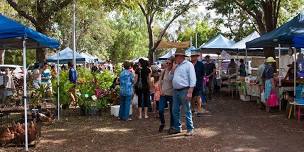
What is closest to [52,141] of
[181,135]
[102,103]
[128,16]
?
[181,135]

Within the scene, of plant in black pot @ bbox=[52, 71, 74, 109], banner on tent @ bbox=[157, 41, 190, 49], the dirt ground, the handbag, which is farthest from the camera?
banner on tent @ bbox=[157, 41, 190, 49]

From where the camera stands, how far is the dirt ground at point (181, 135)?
979 cm

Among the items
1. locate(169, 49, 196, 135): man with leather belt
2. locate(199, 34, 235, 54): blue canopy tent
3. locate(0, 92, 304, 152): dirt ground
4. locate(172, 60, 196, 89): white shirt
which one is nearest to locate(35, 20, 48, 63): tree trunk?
locate(0, 92, 304, 152): dirt ground

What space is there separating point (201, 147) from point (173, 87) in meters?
1.76

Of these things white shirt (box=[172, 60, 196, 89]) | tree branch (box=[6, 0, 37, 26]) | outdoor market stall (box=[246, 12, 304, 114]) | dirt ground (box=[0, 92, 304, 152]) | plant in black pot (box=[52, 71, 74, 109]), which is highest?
tree branch (box=[6, 0, 37, 26])

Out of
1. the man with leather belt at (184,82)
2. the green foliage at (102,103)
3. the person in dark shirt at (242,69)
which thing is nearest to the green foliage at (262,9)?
the person in dark shirt at (242,69)

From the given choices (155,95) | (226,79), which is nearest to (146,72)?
(155,95)

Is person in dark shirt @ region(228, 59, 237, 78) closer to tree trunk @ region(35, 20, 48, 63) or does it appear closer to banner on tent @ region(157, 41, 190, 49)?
banner on tent @ region(157, 41, 190, 49)

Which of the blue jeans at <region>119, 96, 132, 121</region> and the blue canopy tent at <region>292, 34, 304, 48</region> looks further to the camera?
the blue jeans at <region>119, 96, 132, 121</region>

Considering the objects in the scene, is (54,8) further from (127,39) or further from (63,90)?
(127,39)

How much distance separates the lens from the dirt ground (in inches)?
385

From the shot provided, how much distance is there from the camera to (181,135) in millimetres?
11133

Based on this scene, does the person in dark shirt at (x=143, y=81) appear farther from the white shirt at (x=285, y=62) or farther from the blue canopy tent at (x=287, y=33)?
the white shirt at (x=285, y=62)

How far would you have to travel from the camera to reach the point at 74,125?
1323 cm
